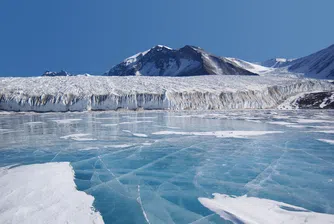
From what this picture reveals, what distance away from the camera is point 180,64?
142 metres

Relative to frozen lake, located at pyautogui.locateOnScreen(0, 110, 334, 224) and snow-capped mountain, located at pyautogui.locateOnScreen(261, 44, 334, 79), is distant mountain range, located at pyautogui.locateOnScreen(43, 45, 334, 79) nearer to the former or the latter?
snow-capped mountain, located at pyautogui.locateOnScreen(261, 44, 334, 79)

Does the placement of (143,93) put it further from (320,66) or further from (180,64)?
(180,64)

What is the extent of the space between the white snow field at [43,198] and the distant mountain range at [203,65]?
103523 mm

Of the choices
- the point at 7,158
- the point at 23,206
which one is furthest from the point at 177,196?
the point at 7,158

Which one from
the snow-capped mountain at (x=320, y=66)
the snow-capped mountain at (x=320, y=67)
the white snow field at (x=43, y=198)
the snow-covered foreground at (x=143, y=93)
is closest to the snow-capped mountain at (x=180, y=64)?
the snow-capped mountain at (x=320, y=67)

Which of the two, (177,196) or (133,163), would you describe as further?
(133,163)

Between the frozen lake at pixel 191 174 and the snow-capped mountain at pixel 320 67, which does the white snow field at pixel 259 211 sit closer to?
the frozen lake at pixel 191 174

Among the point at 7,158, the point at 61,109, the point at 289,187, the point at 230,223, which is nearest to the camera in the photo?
the point at 230,223

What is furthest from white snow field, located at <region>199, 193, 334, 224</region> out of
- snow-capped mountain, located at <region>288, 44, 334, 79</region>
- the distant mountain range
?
snow-capped mountain, located at <region>288, 44, 334, 79</region>

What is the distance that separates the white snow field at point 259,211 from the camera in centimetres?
404

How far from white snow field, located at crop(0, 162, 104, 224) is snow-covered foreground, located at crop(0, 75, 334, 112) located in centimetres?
3568

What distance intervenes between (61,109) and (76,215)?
130 feet

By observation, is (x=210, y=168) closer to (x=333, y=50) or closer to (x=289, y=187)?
(x=289, y=187)

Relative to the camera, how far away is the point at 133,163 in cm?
785
